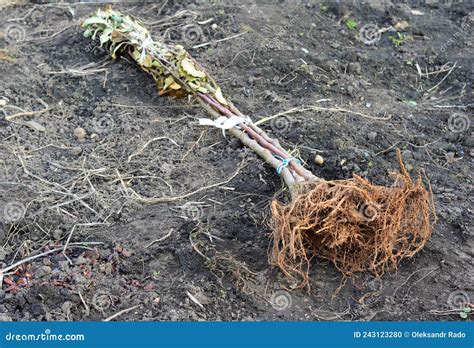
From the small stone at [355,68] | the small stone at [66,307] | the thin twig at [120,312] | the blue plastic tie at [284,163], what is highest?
the blue plastic tie at [284,163]

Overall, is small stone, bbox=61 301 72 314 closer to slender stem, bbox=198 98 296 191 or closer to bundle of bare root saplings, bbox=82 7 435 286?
bundle of bare root saplings, bbox=82 7 435 286

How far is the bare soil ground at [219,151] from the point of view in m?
2.82

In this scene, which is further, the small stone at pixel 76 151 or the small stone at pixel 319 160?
the small stone at pixel 76 151

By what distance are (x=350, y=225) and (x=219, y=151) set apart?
37.4 inches

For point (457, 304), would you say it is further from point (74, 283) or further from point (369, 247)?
point (74, 283)

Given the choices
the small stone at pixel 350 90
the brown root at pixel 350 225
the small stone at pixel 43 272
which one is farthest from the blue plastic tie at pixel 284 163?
the small stone at pixel 43 272

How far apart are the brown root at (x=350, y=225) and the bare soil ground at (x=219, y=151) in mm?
71

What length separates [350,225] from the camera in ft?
9.57

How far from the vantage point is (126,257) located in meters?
2.94

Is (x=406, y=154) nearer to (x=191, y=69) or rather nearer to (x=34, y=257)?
(x=191, y=69)

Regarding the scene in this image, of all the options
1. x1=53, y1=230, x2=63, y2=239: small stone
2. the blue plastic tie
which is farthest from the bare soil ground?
the blue plastic tie

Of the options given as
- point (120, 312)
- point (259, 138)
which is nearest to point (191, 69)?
point (259, 138)

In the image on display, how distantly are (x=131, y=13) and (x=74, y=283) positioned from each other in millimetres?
2652

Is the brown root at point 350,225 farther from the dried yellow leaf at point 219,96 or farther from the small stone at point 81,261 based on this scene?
the dried yellow leaf at point 219,96
